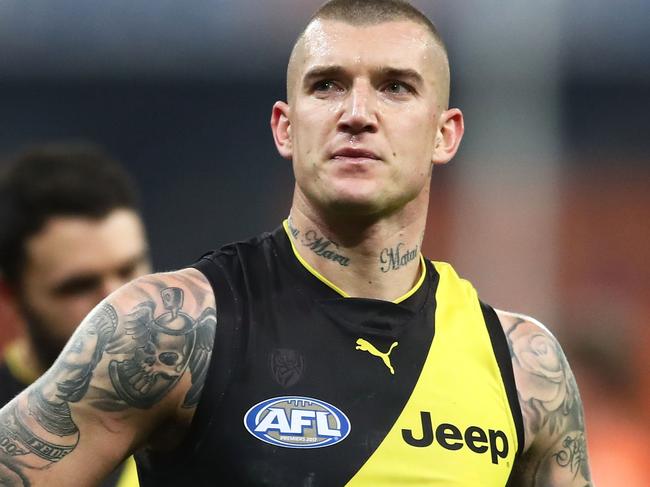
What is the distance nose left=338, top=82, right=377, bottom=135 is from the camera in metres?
3.47

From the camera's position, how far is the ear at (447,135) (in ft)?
12.6

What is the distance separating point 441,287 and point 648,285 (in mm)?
5824

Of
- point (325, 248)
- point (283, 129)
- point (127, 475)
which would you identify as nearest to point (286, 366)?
point (325, 248)

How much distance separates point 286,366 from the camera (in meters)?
3.36

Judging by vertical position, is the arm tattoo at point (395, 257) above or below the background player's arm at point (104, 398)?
above

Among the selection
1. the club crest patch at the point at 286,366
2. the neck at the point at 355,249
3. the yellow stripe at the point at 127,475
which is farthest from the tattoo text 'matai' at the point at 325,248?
the yellow stripe at the point at 127,475

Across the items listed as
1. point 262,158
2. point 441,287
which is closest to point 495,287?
point 262,158

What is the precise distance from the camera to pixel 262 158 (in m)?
9.22

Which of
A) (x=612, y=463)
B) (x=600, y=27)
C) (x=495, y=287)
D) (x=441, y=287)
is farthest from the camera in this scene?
(x=600, y=27)

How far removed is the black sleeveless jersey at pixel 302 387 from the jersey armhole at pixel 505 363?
0.01 meters

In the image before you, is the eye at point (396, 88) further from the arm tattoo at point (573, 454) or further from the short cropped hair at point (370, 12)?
the arm tattoo at point (573, 454)

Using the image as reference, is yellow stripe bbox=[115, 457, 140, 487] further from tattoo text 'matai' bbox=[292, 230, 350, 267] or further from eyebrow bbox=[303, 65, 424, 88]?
eyebrow bbox=[303, 65, 424, 88]

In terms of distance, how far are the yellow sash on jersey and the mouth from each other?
0.57 metres

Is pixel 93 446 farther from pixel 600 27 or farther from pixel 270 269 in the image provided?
pixel 600 27
